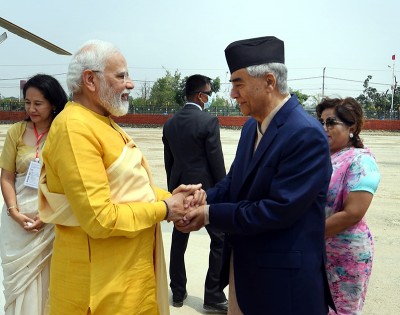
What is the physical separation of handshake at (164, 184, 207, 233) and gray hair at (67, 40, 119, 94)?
68 centimetres

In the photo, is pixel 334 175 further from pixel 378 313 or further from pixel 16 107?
pixel 16 107

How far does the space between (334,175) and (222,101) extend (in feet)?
228

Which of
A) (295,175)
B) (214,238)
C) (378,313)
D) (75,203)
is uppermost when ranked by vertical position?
(295,175)

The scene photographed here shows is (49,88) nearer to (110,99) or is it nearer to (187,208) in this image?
(110,99)

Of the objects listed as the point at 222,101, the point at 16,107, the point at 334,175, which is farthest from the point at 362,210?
the point at 222,101

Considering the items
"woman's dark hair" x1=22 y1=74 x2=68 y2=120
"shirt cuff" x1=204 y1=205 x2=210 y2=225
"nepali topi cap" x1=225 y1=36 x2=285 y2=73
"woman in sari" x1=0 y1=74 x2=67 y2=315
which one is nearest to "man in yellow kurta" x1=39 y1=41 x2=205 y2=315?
"shirt cuff" x1=204 y1=205 x2=210 y2=225

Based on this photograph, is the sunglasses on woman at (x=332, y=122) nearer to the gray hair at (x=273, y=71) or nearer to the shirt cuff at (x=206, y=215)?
the gray hair at (x=273, y=71)

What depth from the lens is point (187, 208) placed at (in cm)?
209

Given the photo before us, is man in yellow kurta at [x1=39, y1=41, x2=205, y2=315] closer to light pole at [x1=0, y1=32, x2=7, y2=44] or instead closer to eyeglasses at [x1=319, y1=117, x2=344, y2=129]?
eyeglasses at [x1=319, y1=117, x2=344, y2=129]

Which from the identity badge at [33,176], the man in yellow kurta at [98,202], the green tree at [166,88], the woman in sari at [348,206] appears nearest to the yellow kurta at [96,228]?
the man in yellow kurta at [98,202]

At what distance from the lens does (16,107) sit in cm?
3941

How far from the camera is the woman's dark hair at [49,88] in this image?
262cm

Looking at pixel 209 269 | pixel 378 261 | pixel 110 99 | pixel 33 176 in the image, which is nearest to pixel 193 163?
pixel 209 269

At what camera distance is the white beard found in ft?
6.22
